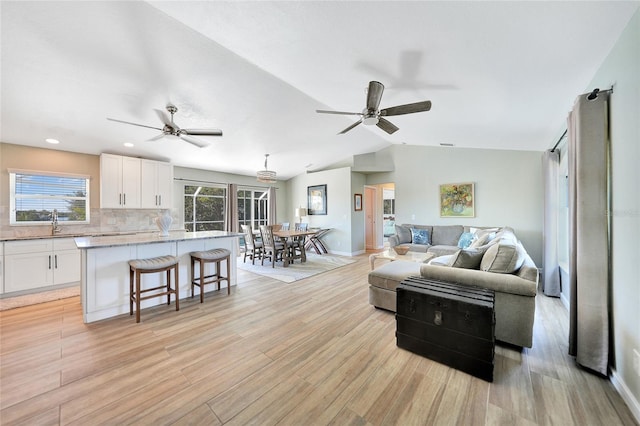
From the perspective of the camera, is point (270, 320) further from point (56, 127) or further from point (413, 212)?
point (413, 212)

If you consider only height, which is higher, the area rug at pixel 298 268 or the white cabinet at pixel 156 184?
the white cabinet at pixel 156 184

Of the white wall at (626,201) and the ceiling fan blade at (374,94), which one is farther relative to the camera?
the ceiling fan blade at (374,94)

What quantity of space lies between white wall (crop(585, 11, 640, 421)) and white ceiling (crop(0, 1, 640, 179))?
208 millimetres

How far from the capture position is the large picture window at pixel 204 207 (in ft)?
21.6

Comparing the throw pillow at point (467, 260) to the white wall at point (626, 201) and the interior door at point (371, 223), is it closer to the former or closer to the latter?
the white wall at point (626, 201)

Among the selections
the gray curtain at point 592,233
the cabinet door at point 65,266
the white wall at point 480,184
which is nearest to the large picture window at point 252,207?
the cabinet door at point 65,266

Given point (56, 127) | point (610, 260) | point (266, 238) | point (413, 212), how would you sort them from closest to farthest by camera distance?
point (610, 260) < point (56, 127) < point (266, 238) < point (413, 212)

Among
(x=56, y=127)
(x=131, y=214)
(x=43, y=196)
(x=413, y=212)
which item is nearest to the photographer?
(x=56, y=127)

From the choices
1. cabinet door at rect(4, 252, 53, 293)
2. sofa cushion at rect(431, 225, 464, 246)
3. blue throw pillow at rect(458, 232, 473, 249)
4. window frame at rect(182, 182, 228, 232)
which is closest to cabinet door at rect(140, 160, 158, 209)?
window frame at rect(182, 182, 228, 232)

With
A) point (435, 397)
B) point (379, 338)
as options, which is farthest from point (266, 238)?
point (435, 397)

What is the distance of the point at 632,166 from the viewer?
1530 millimetres

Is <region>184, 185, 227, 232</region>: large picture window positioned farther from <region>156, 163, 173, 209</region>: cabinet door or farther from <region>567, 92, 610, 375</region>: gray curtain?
<region>567, 92, 610, 375</region>: gray curtain

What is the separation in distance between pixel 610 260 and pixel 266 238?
520 cm

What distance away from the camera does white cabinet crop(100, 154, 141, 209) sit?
464 centimetres
